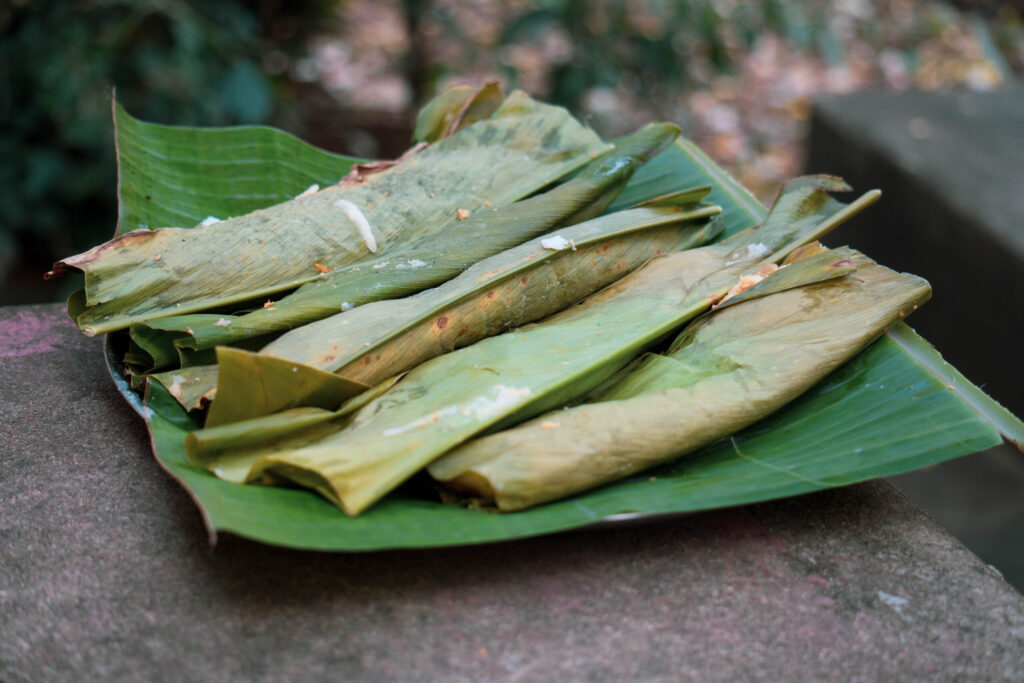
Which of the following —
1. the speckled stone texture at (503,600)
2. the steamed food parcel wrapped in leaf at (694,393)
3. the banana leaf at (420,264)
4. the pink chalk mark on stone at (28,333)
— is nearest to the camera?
the speckled stone texture at (503,600)

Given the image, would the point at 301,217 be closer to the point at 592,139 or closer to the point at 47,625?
the point at 592,139

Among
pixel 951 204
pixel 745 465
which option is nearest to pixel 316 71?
pixel 951 204

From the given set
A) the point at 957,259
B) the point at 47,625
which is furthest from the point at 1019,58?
the point at 47,625

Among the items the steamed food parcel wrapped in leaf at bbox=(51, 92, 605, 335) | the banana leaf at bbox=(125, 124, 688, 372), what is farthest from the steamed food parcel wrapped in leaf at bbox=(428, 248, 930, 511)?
the steamed food parcel wrapped in leaf at bbox=(51, 92, 605, 335)

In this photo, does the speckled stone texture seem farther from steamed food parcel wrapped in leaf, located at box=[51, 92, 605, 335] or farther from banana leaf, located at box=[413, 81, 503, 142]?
banana leaf, located at box=[413, 81, 503, 142]

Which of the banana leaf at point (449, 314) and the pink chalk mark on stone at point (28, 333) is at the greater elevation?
the banana leaf at point (449, 314)

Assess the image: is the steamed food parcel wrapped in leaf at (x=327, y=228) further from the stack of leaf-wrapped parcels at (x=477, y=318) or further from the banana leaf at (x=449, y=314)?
the banana leaf at (x=449, y=314)

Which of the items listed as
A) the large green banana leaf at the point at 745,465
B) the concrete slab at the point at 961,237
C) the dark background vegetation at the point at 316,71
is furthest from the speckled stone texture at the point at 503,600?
the concrete slab at the point at 961,237
